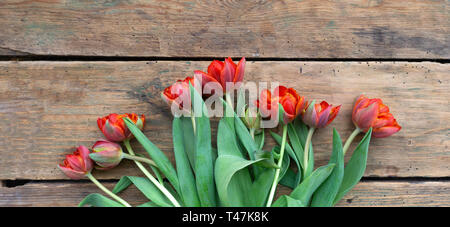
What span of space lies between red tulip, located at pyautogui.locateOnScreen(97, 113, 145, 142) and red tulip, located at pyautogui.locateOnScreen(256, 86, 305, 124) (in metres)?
0.25

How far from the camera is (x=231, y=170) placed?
19.8 inches

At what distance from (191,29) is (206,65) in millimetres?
86

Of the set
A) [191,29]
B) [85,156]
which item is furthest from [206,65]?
[85,156]

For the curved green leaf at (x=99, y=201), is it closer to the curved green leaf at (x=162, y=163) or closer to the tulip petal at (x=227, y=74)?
the curved green leaf at (x=162, y=163)

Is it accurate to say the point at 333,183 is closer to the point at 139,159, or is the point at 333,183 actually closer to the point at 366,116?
the point at 366,116

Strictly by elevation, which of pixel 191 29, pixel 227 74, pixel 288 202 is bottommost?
pixel 288 202

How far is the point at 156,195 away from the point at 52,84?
330mm

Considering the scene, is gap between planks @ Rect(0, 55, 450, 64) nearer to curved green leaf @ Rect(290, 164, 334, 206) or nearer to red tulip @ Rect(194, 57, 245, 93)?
red tulip @ Rect(194, 57, 245, 93)

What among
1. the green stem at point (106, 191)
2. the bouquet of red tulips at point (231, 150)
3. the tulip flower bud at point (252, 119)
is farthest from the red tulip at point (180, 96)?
the green stem at point (106, 191)

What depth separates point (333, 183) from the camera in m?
0.57

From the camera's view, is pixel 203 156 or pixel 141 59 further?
pixel 141 59

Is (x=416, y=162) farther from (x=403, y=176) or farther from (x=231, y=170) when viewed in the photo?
(x=231, y=170)

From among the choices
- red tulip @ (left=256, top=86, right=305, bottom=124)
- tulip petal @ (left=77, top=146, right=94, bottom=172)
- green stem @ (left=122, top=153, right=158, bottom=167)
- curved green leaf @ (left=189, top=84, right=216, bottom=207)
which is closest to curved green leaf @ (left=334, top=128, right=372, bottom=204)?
red tulip @ (left=256, top=86, right=305, bottom=124)
